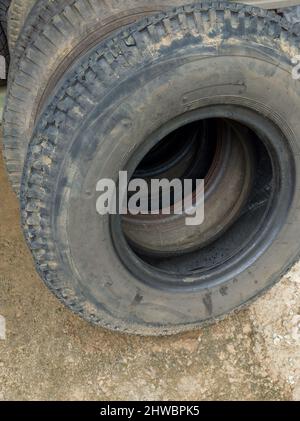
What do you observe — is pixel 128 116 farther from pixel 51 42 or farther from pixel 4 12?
pixel 4 12

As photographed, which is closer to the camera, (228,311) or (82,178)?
(82,178)

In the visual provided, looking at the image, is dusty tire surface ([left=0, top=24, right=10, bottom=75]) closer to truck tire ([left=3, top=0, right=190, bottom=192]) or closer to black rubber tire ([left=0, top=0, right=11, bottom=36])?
black rubber tire ([left=0, top=0, right=11, bottom=36])

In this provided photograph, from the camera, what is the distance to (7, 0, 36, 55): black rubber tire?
2.59m

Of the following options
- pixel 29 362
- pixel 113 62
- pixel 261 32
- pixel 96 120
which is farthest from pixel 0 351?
pixel 261 32

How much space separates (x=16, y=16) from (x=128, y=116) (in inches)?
47.5

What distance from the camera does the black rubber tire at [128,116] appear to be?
69.8 inches

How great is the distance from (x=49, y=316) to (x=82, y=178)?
3.41 ft

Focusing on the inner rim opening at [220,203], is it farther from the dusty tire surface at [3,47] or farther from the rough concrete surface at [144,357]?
the dusty tire surface at [3,47]

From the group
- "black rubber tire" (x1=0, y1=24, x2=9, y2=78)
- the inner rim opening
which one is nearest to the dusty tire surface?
"black rubber tire" (x1=0, y1=24, x2=9, y2=78)

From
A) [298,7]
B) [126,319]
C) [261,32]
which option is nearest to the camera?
[261,32]

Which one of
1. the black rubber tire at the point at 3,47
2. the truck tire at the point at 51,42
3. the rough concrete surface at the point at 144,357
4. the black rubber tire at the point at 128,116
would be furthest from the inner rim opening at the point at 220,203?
the black rubber tire at the point at 3,47

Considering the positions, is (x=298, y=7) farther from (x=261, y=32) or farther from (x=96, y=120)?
(x=96, y=120)

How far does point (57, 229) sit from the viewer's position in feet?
6.25

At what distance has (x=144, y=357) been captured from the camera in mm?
2531
